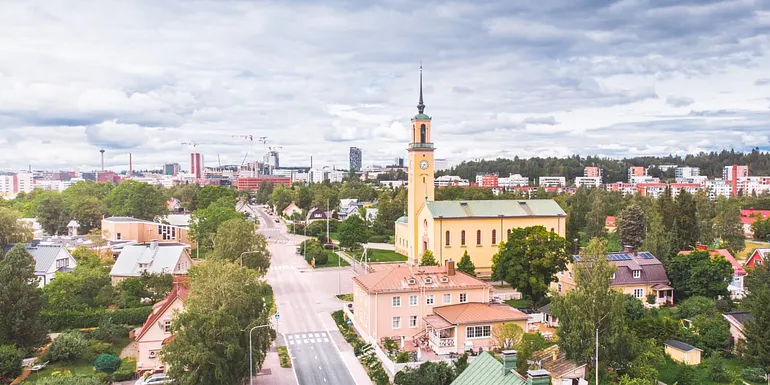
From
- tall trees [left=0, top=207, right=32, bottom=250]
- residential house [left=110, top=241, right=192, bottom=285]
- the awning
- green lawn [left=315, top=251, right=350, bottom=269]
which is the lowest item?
green lawn [left=315, top=251, right=350, bottom=269]

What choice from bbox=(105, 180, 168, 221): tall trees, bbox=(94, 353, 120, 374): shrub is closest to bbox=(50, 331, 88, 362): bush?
bbox=(94, 353, 120, 374): shrub

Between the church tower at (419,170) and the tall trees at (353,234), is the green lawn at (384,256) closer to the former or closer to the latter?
the tall trees at (353,234)

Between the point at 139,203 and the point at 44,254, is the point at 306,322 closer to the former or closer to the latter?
the point at 44,254

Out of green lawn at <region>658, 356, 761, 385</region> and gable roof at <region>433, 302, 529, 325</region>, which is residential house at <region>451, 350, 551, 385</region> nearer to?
gable roof at <region>433, 302, 529, 325</region>

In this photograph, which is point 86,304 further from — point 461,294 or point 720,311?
point 720,311

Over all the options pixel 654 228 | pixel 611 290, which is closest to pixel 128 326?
pixel 611 290

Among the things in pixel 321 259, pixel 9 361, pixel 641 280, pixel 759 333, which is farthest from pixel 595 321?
pixel 321 259
